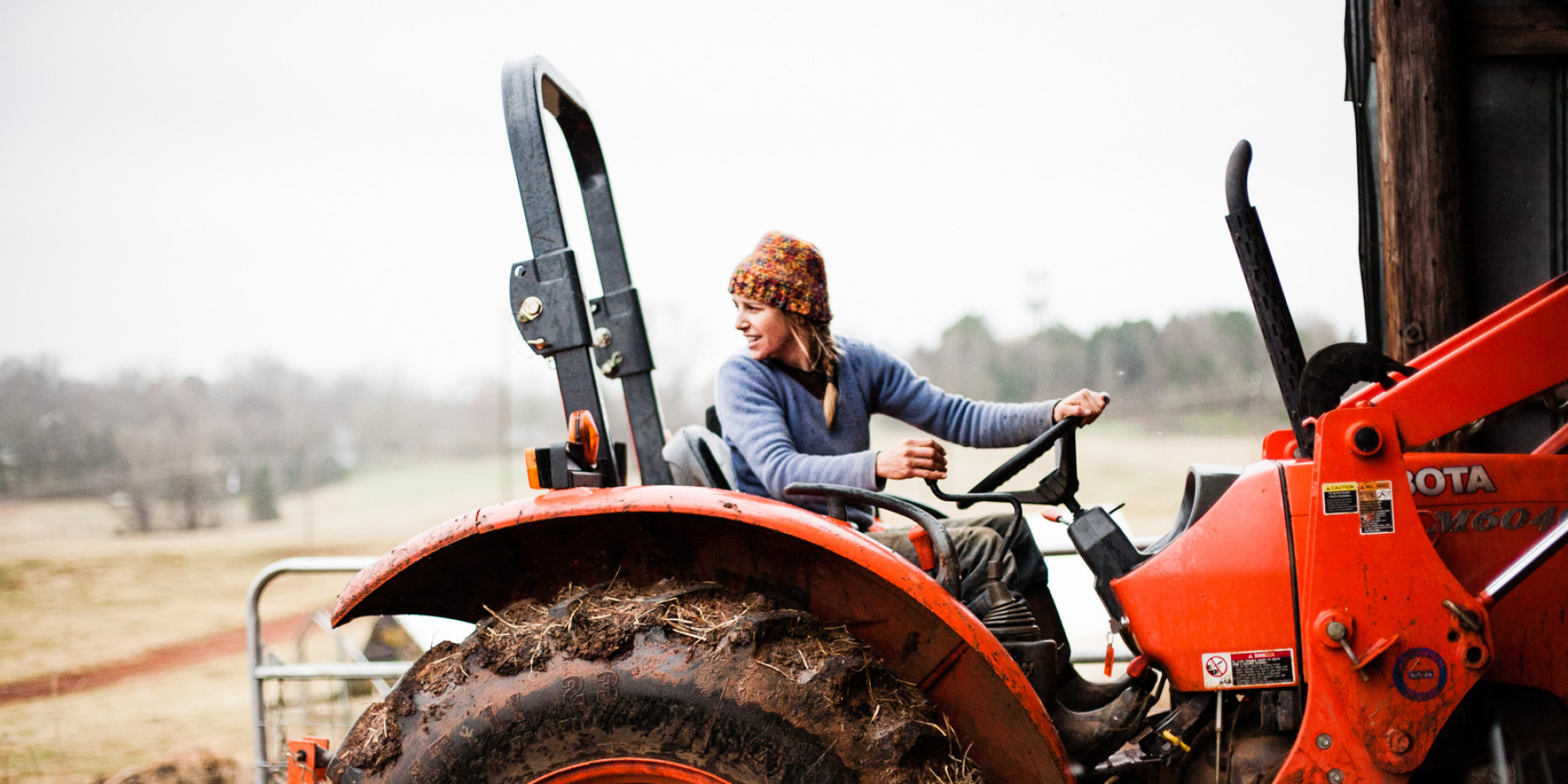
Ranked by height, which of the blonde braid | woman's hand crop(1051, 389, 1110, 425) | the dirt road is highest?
the blonde braid

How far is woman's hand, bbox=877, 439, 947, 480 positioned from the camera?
6.18ft

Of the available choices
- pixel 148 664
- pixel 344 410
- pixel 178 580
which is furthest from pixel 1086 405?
pixel 344 410

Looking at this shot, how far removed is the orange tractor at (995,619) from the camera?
158 centimetres

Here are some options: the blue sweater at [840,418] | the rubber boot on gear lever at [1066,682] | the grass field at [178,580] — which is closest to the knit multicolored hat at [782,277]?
the blue sweater at [840,418]

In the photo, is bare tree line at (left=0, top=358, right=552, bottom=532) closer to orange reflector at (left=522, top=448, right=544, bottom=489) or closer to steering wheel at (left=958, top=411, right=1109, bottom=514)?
orange reflector at (left=522, top=448, right=544, bottom=489)

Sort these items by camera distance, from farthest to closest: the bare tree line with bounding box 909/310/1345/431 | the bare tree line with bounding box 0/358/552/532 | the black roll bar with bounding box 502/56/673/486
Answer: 1. the bare tree line with bounding box 0/358/552/532
2. the bare tree line with bounding box 909/310/1345/431
3. the black roll bar with bounding box 502/56/673/486

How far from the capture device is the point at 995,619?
1859mm

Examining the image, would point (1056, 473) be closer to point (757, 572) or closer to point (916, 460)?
point (916, 460)

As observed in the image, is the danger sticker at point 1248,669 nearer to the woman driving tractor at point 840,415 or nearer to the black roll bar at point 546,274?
the woman driving tractor at point 840,415

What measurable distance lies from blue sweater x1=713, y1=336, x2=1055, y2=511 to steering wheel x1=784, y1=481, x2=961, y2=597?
0.43 ft

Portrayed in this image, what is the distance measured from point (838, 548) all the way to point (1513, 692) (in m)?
1.25

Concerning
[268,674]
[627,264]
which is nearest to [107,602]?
[268,674]

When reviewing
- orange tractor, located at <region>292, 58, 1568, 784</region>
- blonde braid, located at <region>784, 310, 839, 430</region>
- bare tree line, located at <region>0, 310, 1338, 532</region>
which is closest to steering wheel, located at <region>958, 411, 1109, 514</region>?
orange tractor, located at <region>292, 58, 1568, 784</region>

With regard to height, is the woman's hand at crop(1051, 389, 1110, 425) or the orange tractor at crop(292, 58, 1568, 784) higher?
the woman's hand at crop(1051, 389, 1110, 425)
